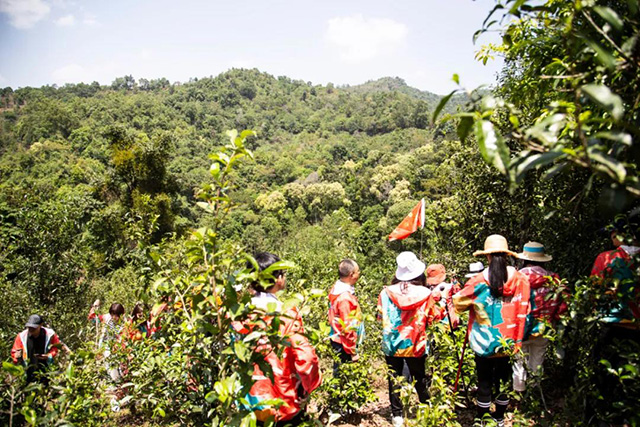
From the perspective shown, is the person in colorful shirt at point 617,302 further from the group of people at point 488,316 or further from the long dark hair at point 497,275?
the long dark hair at point 497,275

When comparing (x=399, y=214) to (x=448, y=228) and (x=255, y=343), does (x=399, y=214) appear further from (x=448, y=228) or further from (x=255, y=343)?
(x=255, y=343)

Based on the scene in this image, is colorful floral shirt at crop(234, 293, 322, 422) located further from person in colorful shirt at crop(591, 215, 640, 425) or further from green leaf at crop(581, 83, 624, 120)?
green leaf at crop(581, 83, 624, 120)

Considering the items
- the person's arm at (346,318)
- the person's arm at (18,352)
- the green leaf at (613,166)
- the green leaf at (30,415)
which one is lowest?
the person's arm at (18,352)

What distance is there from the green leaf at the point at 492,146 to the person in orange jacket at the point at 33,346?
18.7 ft

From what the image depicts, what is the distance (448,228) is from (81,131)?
89331 millimetres

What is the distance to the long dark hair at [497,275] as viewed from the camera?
3324mm

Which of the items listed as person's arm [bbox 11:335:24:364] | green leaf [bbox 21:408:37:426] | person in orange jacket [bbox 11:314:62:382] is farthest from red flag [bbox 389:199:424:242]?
person's arm [bbox 11:335:24:364]

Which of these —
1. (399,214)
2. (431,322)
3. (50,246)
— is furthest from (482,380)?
(399,214)

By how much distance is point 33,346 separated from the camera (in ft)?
16.5

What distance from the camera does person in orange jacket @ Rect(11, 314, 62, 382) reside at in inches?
194

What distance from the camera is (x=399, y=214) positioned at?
40125mm

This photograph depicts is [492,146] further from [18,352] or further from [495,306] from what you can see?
[18,352]

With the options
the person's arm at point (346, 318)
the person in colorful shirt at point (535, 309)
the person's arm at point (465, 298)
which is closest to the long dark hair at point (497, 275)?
the person's arm at point (465, 298)

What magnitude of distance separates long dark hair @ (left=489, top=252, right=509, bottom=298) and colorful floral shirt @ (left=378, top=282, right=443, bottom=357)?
2.03 feet
